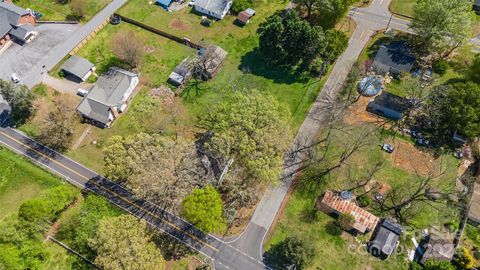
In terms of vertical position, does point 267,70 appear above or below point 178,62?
above

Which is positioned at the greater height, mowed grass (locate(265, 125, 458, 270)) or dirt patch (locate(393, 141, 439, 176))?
dirt patch (locate(393, 141, 439, 176))

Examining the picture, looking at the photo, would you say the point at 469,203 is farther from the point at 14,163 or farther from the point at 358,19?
the point at 14,163

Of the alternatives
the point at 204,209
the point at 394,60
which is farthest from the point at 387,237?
the point at 394,60

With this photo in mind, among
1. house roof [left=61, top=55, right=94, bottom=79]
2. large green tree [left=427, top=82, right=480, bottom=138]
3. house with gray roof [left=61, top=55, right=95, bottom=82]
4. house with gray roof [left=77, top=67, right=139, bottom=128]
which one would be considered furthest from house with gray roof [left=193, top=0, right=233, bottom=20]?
large green tree [left=427, top=82, right=480, bottom=138]

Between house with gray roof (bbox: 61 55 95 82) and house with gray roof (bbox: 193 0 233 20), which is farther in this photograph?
house with gray roof (bbox: 193 0 233 20)

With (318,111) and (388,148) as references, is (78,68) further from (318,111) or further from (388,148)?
(388,148)

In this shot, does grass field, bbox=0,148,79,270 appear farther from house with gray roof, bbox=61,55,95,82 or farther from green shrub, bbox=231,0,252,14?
green shrub, bbox=231,0,252,14

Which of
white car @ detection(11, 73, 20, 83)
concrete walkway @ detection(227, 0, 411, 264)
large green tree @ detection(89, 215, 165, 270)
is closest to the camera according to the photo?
large green tree @ detection(89, 215, 165, 270)
